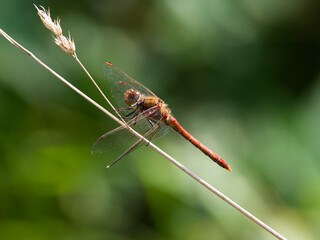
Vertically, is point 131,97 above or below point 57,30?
above

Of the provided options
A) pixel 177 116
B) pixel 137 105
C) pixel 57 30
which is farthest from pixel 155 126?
pixel 57 30

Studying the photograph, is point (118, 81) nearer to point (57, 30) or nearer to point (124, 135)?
point (124, 135)

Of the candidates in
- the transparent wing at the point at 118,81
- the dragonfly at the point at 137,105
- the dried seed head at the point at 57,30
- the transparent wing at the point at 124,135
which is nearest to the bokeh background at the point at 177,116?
the transparent wing at the point at 124,135

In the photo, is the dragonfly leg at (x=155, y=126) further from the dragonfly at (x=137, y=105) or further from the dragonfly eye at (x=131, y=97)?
the dragonfly eye at (x=131, y=97)

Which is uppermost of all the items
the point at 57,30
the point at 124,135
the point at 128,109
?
the point at 128,109

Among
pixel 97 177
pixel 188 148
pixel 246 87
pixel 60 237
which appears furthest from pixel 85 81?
pixel 246 87

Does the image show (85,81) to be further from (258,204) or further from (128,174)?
(258,204)

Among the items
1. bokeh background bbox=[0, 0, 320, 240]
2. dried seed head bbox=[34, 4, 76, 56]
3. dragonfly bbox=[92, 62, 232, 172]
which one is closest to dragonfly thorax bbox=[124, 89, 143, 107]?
dragonfly bbox=[92, 62, 232, 172]
